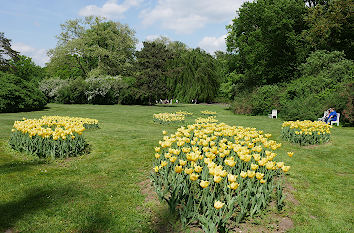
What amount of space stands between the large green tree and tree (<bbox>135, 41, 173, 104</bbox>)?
7.15 metres

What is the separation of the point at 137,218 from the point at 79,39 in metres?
39.7

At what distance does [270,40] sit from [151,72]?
14.9 metres

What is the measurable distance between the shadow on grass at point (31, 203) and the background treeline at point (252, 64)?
1530cm

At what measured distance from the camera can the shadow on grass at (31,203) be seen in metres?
3.12

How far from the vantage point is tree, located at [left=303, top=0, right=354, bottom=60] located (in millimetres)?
18250

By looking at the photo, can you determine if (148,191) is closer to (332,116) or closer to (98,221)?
(98,221)

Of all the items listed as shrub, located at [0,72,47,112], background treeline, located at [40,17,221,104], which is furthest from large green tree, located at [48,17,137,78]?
shrub, located at [0,72,47,112]

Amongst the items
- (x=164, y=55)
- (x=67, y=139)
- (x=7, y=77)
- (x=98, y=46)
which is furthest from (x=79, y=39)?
(x=67, y=139)

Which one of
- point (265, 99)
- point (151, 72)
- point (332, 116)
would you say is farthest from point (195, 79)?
point (332, 116)

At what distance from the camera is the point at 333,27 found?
62.1ft

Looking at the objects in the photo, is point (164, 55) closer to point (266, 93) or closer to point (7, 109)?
point (266, 93)

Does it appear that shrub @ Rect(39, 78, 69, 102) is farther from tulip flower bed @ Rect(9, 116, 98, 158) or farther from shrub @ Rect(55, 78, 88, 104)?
tulip flower bed @ Rect(9, 116, 98, 158)

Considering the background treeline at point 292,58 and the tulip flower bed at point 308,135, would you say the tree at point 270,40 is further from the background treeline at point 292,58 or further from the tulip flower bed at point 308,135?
the tulip flower bed at point 308,135

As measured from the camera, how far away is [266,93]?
21062 millimetres
